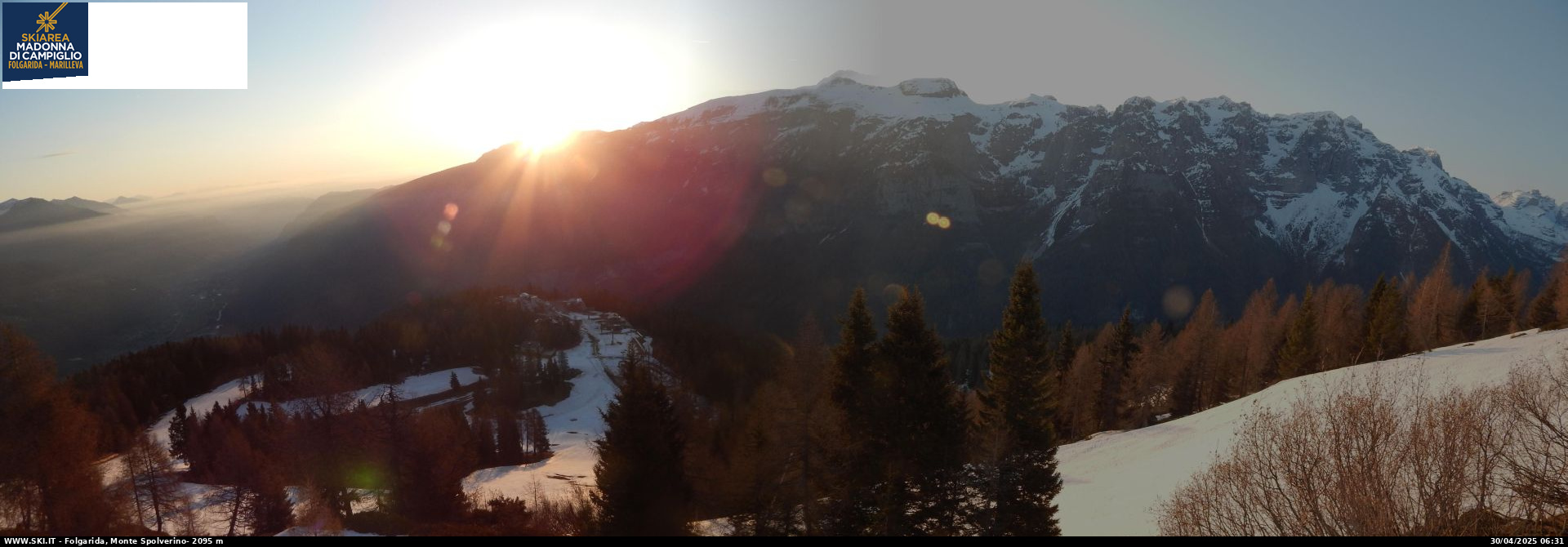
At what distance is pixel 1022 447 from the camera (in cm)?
2116

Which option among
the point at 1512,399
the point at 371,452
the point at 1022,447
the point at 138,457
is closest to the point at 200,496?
the point at 138,457

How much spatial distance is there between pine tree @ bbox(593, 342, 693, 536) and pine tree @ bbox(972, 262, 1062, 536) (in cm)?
1111

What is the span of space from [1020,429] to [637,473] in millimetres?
14358

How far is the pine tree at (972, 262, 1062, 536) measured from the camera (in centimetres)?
1997

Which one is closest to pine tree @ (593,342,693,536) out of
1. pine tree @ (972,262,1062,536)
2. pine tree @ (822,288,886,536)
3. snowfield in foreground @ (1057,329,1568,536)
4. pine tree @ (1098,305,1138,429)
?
pine tree @ (822,288,886,536)

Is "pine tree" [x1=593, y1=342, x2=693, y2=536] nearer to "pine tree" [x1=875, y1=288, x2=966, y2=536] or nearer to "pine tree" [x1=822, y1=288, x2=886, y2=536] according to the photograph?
"pine tree" [x1=822, y1=288, x2=886, y2=536]

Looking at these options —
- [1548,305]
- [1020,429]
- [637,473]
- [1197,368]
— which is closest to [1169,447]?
[1020,429]

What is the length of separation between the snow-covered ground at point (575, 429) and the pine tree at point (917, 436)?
3368 cm

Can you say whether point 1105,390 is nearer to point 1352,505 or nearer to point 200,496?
point 1352,505

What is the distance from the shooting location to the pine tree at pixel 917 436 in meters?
19.9

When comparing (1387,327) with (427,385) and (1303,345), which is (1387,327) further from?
(427,385)

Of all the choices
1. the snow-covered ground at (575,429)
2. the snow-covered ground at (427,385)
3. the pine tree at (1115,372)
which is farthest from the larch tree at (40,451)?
the pine tree at (1115,372)

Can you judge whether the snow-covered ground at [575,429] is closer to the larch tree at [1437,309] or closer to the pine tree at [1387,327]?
the pine tree at [1387,327]

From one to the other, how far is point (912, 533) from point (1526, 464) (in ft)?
48.6
